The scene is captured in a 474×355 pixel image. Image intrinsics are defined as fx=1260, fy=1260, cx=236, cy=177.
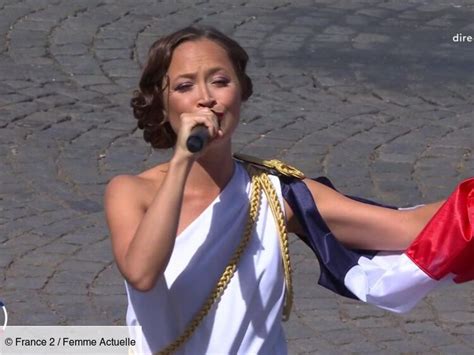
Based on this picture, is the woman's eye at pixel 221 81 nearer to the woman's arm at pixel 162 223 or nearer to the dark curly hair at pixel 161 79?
the dark curly hair at pixel 161 79

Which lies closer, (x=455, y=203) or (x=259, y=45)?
(x=455, y=203)

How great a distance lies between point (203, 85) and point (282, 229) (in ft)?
1.39

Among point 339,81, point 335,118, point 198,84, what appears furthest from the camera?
point 339,81

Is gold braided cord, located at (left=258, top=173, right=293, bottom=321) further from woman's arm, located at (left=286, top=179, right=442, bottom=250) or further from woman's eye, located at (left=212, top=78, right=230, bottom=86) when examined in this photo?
woman's eye, located at (left=212, top=78, right=230, bottom=86)

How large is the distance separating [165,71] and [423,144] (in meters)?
4.77

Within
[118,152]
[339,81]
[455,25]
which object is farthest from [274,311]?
[455,25]

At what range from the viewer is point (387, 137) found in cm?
786

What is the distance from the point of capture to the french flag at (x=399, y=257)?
10.7ft

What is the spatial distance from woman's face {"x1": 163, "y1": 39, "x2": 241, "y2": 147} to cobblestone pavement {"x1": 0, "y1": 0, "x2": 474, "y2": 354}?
2516 mm

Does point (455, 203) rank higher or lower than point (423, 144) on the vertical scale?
higher

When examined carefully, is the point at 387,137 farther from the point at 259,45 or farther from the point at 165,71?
the point at 165,71

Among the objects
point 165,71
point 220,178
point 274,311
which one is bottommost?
point 274,311

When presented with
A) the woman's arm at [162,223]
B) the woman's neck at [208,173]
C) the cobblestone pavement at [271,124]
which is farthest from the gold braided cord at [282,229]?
the cobblestone pavement at [271,124]

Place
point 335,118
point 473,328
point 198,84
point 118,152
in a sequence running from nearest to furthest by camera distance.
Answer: point 198,84
point 473,328
point 118,152
point 335,118
